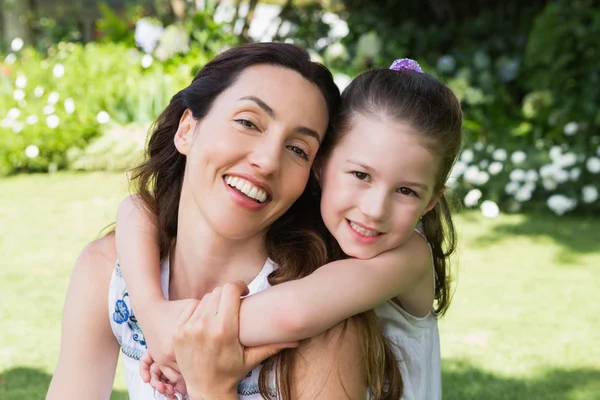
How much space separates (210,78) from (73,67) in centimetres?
784

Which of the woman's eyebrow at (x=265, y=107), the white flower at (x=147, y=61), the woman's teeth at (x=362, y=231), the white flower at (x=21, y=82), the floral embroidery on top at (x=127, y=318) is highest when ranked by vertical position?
the woman's eyebrow at (x=265, y=107)

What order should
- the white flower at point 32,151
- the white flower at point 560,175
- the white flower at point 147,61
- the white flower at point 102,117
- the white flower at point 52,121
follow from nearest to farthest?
the white flower at point 560,175
the white flower at point 32,151
the white flower at point 52,121
the white flower at point 102,117
the white flower at point 147,61

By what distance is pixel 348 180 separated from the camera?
83.8 inches

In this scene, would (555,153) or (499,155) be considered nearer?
→ (555,153)

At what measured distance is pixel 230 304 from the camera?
1971mm

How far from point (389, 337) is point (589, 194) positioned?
17.1 feet

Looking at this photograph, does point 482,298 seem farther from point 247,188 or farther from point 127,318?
point 247,188

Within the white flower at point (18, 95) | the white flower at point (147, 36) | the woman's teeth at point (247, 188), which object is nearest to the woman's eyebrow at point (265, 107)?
the woman's teeth at point (247, 188)

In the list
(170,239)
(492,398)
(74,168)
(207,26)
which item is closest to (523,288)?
(492,398)

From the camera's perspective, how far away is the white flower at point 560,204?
6918 mm

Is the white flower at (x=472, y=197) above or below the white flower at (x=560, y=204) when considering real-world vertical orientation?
above

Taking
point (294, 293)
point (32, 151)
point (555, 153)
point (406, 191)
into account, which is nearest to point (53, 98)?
point (32, 151)

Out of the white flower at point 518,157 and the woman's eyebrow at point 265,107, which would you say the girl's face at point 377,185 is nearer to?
the woman's eyebrow at point 265,107

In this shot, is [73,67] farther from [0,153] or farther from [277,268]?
[277,268]
